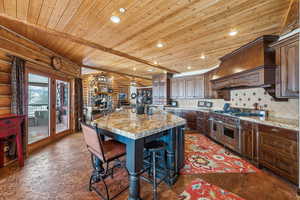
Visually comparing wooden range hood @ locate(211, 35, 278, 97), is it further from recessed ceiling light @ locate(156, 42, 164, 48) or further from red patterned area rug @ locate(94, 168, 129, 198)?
red patterned area rug @ locate(94, 168, 129, 198)

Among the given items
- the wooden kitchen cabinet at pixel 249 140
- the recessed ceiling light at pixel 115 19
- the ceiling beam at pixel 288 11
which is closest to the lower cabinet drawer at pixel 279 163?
the wooden kitchen cabinet at pixel 249 140

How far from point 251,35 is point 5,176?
5.38 meters

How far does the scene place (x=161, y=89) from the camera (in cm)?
638

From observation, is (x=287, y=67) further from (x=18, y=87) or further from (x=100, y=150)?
(x=18, y=87)

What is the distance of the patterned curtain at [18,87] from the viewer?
96.5 inches

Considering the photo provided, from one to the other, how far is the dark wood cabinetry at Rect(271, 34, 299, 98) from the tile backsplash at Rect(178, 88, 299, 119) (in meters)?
0.68

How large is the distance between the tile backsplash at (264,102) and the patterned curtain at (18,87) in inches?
220

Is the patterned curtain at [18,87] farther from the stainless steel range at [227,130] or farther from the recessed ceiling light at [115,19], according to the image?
the stainless steel range at [227,130]

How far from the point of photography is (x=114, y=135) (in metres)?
1.63

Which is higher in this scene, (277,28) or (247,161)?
(277,28)

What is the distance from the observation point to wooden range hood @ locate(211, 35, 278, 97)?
2.24 metres

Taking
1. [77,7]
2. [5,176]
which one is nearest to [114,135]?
[77,7]

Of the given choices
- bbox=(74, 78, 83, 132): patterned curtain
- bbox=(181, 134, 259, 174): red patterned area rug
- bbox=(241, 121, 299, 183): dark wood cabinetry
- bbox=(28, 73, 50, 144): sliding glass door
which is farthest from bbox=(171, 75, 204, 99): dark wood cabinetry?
bbox=(28, 73, 50, 144): sliding glass door

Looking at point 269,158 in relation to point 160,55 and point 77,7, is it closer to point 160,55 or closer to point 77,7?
point 160,55
